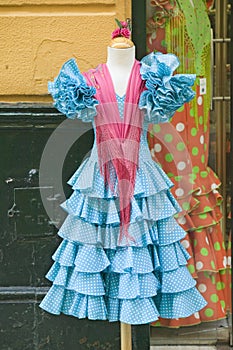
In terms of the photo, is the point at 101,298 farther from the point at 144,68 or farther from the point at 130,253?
the point at 144,68

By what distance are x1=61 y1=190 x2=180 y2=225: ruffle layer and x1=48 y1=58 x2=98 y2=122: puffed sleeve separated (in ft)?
1.22

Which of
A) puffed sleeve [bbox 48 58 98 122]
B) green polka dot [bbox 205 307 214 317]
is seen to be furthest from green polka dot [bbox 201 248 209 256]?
puffed sleeve [bbox 48 58 98 122]

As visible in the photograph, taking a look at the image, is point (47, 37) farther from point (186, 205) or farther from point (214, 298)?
point (214, 298)

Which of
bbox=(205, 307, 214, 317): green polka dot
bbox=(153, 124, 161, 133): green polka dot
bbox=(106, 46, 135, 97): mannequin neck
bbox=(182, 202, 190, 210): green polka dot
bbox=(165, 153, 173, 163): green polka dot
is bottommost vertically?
bbox=(205, 307, 214, 317): green polka dot

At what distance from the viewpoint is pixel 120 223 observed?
3883mm

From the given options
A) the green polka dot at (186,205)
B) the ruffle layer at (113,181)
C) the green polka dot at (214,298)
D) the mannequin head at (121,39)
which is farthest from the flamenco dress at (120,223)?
the green polka dot at (214,298)

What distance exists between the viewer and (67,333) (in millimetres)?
4672

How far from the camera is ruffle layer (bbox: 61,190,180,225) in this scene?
12.7 feet

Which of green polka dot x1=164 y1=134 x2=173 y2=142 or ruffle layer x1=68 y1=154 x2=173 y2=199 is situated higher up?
green polka dot x1=164 y1=134 x2=173 y2=142

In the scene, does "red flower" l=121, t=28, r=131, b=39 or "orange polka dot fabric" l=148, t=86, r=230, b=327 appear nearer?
"red flower" l=121, t=28, r=131, b=39

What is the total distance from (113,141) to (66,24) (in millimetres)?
881

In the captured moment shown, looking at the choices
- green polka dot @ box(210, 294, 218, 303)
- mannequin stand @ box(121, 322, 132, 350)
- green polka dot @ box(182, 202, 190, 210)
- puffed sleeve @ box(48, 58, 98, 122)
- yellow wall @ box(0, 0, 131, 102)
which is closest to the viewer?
puffed sleeve @ box(48, 58, 98, 122)

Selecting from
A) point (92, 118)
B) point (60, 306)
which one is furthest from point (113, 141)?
point (60, 306)

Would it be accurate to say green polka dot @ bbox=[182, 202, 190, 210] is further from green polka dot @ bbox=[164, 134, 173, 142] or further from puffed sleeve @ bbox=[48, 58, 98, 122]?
puffed sleeve @ bbox=[48, 58, 98, 122]
